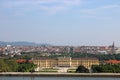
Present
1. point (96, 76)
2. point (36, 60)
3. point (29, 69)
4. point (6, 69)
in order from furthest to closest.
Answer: point (36, 60)
point (29, 69)
point (6, 69)
point (96, 76)

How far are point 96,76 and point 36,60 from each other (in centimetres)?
2225

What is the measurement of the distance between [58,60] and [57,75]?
21.5 metres

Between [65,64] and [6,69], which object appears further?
[65,64]

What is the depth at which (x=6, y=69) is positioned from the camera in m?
32.4

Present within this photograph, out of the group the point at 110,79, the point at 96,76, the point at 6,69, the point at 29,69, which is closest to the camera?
the point at 110,79

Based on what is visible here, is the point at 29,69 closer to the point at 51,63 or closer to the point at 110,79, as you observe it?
the point at 110,79

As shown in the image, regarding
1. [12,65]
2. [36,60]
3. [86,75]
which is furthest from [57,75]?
[36,60]

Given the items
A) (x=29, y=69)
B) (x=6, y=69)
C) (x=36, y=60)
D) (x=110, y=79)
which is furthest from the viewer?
(x=36, y=60)

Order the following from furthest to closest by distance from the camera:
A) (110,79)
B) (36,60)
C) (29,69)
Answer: (36,60) < (29,69) < (110,79)

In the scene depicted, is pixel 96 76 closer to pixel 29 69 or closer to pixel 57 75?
pixel 57 75

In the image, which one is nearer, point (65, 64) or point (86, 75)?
point (86, 75)

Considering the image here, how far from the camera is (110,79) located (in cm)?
Answer: 2470

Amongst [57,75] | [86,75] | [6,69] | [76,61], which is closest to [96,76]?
[86,75]

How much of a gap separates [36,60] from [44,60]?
1.00 meters
